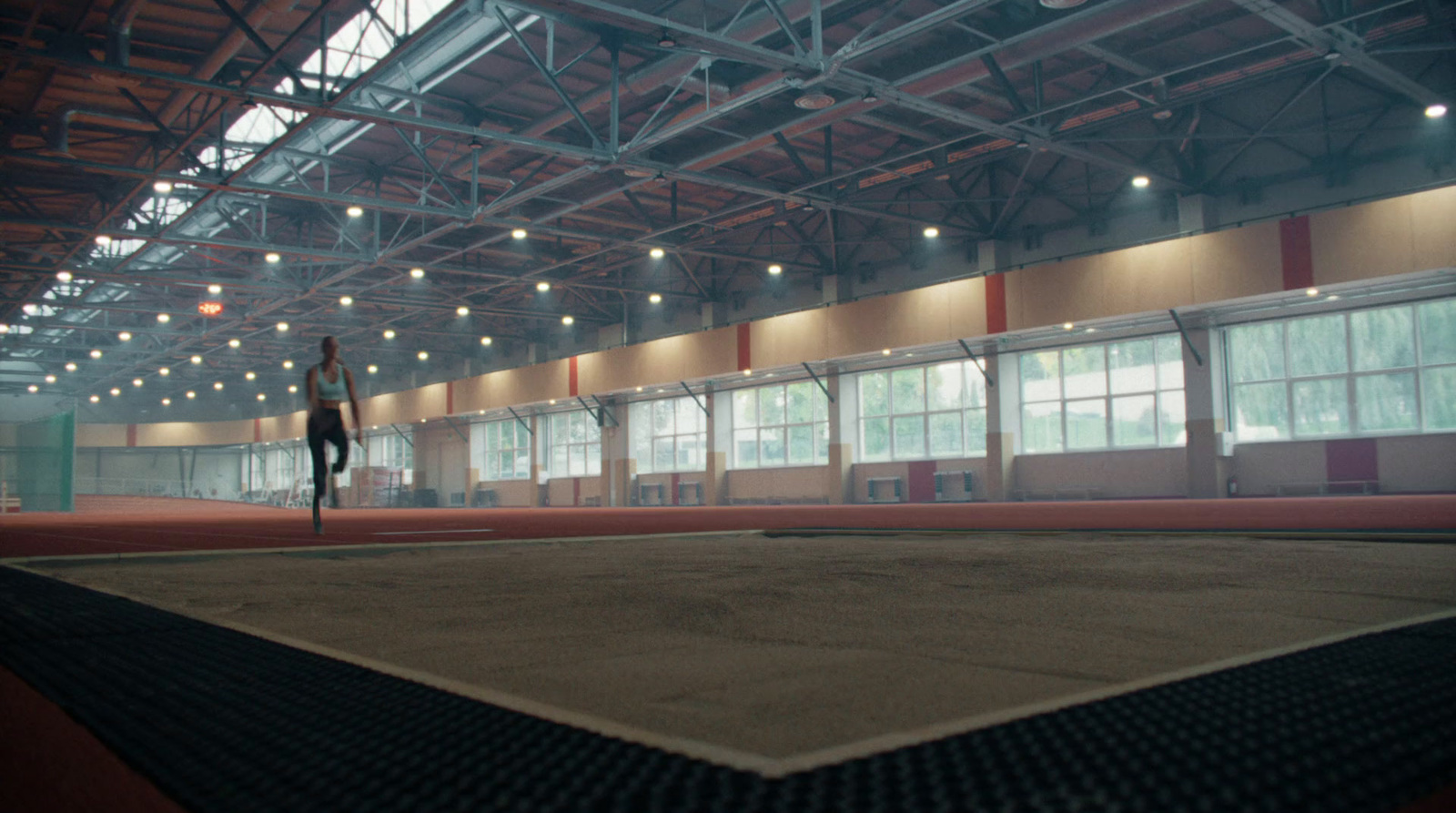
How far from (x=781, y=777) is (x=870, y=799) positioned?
0.12 meters

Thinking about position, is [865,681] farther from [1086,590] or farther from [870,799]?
[1086,590]

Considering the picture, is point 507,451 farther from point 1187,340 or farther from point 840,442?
point 1187,340

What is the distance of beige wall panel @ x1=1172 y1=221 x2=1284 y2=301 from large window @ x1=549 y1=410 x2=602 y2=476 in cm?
2093

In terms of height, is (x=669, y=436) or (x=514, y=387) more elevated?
(x=514, y=387)

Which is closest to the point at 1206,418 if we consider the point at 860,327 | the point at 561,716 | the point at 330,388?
the point at 860,327

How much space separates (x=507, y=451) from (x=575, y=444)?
4.53 meters

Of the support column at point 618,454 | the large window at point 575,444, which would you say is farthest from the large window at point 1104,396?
the large window at point 575,444

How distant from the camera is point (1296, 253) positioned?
652 inches

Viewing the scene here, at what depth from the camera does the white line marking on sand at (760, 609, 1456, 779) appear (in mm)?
1151

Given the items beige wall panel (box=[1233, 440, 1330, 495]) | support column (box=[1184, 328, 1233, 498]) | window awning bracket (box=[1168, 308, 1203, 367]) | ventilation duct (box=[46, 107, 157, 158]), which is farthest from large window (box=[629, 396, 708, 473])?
ventilation duct (box=[46, 107, 157, 158])

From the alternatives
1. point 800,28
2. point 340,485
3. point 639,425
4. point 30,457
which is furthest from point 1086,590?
point 340,485

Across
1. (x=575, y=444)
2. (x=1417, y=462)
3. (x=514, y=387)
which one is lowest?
(x=1417, y=462)

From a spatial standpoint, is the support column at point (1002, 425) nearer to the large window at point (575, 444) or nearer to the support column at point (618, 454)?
the support column at point (618, 454)

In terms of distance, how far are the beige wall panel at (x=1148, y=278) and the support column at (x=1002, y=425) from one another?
4.09 meters
